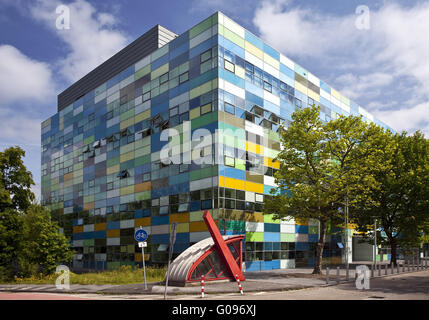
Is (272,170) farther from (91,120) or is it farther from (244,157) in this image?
(91,120)

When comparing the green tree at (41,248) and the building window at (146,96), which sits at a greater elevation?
the building window at (146,96)

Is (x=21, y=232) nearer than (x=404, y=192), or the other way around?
(x=21, y=232)

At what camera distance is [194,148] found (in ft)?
127

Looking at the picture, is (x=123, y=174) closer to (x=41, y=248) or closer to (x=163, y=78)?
(x=163, y=78)

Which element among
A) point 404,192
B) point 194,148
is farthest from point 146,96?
point 404,192

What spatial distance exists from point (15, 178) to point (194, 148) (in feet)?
51.0

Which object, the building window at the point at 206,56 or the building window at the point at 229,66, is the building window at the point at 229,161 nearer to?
the building window at the point at 229,66

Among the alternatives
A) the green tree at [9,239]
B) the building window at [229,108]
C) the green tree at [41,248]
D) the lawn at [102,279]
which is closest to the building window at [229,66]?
the building window at [229,108]

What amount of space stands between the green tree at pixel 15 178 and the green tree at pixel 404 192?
2824cm

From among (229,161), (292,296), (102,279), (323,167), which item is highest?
(229,161)

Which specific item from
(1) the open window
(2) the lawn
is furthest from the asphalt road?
(1) the open window

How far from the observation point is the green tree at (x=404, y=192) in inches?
1453

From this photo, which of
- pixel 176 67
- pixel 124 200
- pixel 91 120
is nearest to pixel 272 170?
pixel 176 67

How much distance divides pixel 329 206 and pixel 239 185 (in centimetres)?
921
